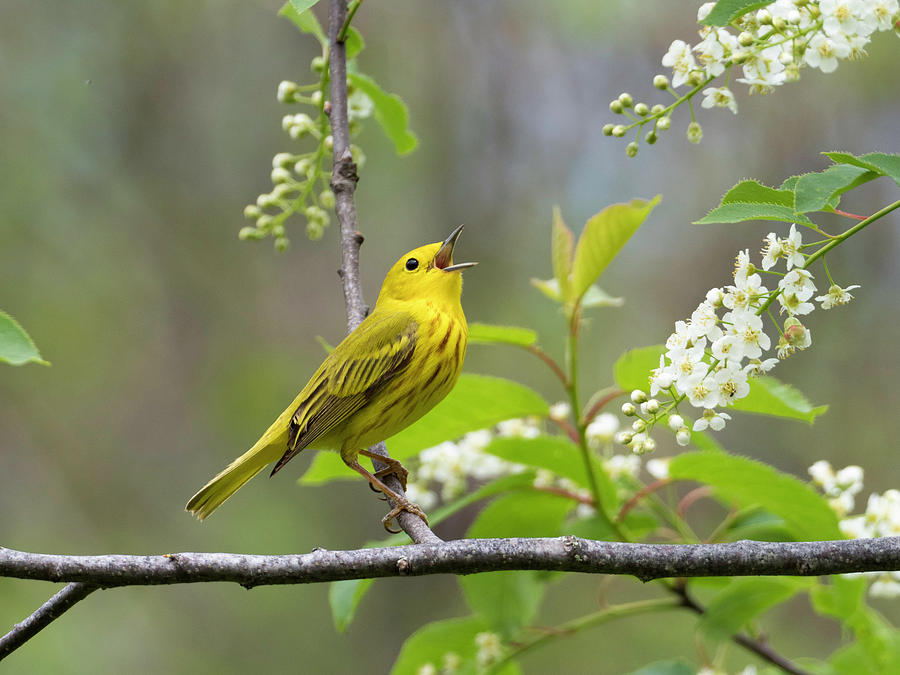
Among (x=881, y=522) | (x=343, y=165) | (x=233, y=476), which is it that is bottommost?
(x=881, y=522)

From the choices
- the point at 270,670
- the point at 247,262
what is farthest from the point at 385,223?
the point at 270,670

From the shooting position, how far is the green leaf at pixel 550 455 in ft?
7.76

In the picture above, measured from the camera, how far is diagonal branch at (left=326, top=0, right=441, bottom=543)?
2832 millimetres

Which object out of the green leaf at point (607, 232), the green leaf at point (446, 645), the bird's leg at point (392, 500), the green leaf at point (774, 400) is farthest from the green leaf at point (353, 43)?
the green leaf at point (446, 645)

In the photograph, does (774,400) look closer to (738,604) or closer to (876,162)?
(738,604)

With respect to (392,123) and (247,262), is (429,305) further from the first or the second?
(247,262)

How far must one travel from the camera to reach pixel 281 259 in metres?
9.48

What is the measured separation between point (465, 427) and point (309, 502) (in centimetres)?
594

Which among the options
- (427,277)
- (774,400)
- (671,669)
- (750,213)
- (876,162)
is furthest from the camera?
(427,277)

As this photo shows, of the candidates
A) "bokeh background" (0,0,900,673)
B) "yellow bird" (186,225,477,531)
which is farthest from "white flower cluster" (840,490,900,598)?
"bokeh background" (0,0,900,673)

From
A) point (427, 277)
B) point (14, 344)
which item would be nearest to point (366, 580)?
point (14, 344)

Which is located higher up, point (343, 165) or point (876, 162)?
point (343, 165)

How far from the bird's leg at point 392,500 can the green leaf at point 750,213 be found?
1.35 metres

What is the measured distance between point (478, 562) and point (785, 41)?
1.13 metres
